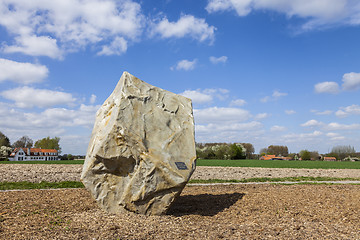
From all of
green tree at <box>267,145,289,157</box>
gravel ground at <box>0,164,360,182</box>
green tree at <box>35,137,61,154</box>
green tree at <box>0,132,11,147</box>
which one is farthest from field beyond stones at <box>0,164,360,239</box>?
green tree at <box>267,145,289,157</box>

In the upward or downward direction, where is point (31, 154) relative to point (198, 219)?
downward

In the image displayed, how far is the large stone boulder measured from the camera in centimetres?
733

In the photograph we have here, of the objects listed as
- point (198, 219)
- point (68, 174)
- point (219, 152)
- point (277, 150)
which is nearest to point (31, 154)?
point (219, 152)

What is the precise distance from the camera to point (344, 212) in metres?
9.02

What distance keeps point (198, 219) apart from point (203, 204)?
6.23ft

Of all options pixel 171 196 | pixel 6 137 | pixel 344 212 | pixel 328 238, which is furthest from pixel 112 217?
pixel 6 137

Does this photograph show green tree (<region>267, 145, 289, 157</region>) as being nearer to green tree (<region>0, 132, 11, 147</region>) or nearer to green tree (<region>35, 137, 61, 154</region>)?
green tree (<region>35, 137, 61, 154</region>)

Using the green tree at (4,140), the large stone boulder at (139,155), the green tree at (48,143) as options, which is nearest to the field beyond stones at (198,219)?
the large stone boulder at (139,155)

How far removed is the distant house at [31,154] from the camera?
78131mm

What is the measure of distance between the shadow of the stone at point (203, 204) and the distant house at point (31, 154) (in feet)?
255

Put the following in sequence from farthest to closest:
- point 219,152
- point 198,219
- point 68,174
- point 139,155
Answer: point 219,152, point 68,174, point 198,219, point 139,155

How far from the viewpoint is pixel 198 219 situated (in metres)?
7.93

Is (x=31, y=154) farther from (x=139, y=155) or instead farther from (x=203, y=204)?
(x=139, y=155)

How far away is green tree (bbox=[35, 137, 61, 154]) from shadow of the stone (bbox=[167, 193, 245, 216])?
9688 cm
